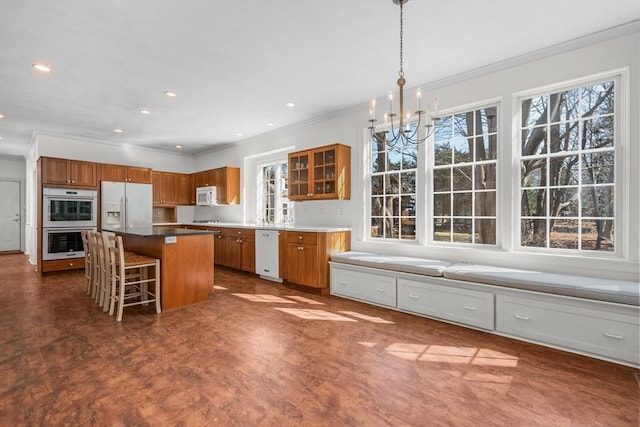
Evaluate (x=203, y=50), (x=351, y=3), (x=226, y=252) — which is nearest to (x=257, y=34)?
(x=203, y=50)

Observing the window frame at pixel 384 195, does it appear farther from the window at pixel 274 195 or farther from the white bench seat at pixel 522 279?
the window at pixel 274 195

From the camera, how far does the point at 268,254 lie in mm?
5070

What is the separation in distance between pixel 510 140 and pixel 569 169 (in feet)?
2.00

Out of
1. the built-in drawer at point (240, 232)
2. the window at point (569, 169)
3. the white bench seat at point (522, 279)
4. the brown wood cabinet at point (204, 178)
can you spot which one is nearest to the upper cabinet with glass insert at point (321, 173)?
the built-in drawer at point (240, 232)

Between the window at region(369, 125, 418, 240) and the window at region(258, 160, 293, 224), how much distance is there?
75.7 inches

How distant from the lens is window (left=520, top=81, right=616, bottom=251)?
2.88 m

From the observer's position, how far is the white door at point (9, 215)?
8250 millimetres

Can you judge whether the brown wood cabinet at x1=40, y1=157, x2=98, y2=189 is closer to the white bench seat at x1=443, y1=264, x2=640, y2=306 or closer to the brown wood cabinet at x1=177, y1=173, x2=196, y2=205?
the brown wood cabinet at x1=177, y1=173, x2=196, y2=205

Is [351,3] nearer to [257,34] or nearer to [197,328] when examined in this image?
[257,34]

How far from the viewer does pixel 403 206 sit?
425 centimetres

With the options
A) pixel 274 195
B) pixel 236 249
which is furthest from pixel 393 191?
pixel 236 249

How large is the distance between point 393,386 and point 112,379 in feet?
6.28

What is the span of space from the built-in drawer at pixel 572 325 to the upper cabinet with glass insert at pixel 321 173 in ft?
8.43

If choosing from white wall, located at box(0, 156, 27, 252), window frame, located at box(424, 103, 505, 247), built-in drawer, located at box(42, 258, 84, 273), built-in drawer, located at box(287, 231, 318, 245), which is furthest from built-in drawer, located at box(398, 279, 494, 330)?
white wall, located at box(0, 156, 27, 252)
